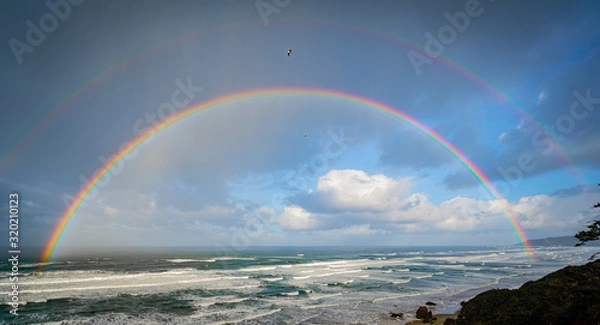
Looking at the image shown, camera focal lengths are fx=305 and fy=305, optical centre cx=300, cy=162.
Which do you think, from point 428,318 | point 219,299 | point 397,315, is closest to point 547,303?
point 428,318

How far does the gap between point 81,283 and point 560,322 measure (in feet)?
177

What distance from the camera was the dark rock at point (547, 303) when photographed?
13.9m

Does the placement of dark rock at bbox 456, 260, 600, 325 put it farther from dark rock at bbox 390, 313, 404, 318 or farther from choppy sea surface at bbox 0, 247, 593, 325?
choppy sea surface at bbox 0, 247, 593, 325

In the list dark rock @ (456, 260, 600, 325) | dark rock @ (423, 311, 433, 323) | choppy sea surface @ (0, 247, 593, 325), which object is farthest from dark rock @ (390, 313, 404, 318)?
dark rock @ (456, 260, 600, 325)

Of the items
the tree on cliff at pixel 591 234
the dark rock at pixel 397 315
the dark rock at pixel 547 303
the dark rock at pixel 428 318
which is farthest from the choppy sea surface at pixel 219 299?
the tree on cliff at pixel 591 234

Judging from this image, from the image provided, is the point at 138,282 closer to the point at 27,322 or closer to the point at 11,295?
the point at 11,295

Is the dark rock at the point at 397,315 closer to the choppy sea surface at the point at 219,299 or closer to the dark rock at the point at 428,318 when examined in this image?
the choppy sea surface at the point at 219,299

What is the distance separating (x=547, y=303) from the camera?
16.2m

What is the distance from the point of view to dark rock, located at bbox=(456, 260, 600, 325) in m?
13.9

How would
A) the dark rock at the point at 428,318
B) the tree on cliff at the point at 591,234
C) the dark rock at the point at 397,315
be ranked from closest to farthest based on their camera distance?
the tree on cliff at the point at 591,234
the dark rock at the point at 428,318
the dark rock at the point at 397,315

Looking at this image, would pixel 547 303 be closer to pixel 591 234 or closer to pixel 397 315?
pixel 591 234

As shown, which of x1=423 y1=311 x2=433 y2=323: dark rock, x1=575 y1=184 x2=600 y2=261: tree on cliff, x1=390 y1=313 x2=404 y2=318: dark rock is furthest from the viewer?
x1=390 y1=313 x2=404 y2=318: dark rock

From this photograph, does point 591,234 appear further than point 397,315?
No

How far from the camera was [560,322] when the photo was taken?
14148 mm
